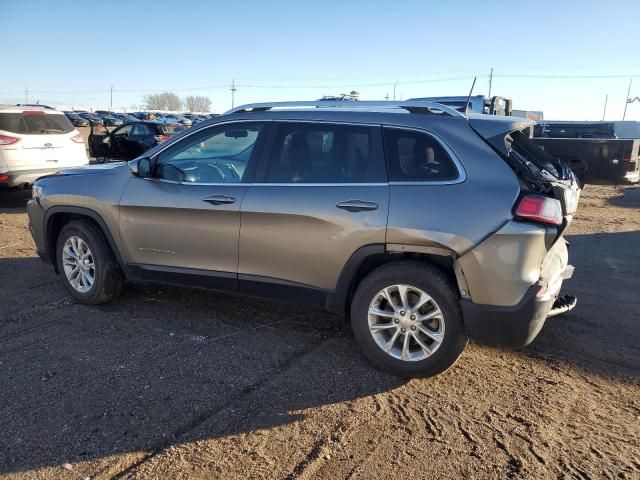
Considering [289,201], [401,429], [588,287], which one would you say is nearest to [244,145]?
[289,201]

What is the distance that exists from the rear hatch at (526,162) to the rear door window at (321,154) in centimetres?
79

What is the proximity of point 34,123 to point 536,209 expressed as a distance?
969cm

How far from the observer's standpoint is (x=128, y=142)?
53.5 feet

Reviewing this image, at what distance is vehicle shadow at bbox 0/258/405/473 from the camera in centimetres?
309

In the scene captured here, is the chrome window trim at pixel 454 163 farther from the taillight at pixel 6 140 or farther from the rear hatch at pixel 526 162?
the taillight at pixel 6 140

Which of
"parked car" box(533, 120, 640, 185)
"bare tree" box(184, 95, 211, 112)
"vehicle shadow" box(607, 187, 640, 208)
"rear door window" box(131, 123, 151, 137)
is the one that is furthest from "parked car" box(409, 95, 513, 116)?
"bare tree" box(184, 95, 211, 112)

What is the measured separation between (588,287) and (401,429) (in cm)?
380

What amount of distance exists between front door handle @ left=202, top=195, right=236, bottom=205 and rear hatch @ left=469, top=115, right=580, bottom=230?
1.87 meters

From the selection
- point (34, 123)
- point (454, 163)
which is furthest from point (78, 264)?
point (34, 123)

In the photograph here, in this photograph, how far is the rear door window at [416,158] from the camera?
144 inches

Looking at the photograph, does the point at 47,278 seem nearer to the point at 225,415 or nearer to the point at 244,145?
the point at 244,145

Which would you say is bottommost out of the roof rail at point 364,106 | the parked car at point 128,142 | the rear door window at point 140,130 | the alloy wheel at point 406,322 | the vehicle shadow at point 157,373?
the vehicle shadow at point 157,373

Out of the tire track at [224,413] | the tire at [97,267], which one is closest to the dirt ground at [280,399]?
the tire track at [224,413]

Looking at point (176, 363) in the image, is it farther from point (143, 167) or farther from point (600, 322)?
point (600, 322)
